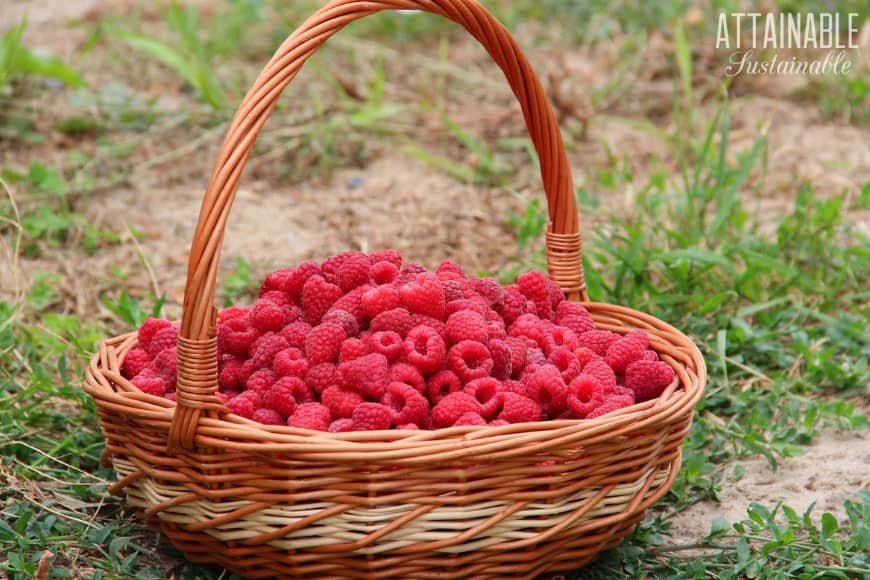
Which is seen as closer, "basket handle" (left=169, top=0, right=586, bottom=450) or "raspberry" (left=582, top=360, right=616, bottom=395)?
"basket handle" (left=169, top=0, right=586, bottom=450)

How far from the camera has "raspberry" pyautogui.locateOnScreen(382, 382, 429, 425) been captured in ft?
4.64

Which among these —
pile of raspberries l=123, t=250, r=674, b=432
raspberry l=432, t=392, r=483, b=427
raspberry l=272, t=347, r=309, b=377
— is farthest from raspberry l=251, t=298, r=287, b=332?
raspberry l=432, t=392, r=483, b=427

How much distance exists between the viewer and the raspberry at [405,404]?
1.41m

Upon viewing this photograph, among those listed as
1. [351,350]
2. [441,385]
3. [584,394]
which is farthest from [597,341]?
[351,350]

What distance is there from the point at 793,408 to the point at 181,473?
1.22 metres

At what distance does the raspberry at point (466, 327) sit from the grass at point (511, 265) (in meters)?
0.41

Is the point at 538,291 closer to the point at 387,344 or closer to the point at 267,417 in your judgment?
the point at 387,344

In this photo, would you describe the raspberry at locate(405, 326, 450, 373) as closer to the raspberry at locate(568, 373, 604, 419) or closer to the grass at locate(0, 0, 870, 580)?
the raspberry at locate(568, 373, 604, 419)

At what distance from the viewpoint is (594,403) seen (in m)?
1.45

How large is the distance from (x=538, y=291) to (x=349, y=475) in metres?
0.59

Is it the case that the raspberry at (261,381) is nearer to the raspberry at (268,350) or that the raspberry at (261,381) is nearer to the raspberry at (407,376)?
the raspberry at (268,350)

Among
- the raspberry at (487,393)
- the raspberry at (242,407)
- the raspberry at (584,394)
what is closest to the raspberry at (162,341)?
the raspberry at (242,407)

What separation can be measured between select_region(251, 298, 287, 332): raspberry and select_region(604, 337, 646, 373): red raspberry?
510 mm

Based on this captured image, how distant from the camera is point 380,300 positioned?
1.57 m
